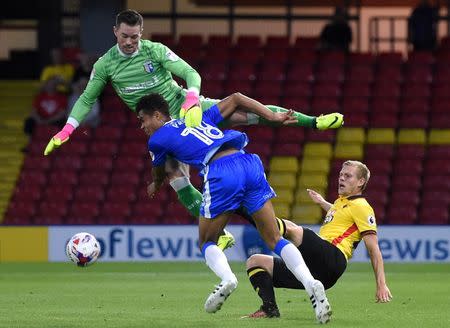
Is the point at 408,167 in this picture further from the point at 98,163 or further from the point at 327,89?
the point at 98,163

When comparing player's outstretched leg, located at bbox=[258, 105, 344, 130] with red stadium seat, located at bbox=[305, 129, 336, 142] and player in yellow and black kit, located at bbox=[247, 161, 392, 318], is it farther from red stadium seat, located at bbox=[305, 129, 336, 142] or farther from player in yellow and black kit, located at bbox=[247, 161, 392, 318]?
red stadium seat, located at bbox=[305, 129, 336, 142]

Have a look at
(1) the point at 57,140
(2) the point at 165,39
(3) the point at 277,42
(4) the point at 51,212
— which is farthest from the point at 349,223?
(3) the point at 277,42

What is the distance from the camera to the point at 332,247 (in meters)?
9.53

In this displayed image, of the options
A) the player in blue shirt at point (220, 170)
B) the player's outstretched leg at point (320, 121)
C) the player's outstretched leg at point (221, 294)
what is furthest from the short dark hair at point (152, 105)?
the player's outstretched leg at point (221, 294)

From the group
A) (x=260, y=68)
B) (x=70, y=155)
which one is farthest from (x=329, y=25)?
(x=70, y=155)

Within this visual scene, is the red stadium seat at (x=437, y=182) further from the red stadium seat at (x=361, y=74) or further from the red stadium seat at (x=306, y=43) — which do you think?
the red stadium seat at (x=306, y=43)

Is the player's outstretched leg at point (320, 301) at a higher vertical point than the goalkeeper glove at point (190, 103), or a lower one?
lower

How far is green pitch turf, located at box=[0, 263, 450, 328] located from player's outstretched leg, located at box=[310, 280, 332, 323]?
21 cm

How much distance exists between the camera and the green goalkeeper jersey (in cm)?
1058

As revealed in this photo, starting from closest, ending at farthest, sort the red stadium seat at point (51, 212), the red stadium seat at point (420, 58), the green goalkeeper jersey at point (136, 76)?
Answer: 1. the green goalkeeper jersey at point (136, 76)
2. the red stadium seat at point (51, 212)
3. the red stadium seat at point (420, 58)

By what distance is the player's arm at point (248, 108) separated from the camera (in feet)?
30.3

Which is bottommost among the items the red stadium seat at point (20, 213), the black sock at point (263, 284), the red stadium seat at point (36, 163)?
the red stadium seat at point (20, 213)

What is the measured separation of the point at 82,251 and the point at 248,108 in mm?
2653

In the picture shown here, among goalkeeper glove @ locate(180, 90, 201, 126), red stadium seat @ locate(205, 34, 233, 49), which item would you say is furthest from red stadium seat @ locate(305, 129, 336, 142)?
goalkeeper glove @ locate(180, 90, 201, 126)
